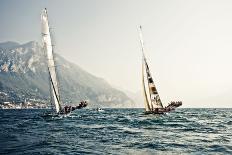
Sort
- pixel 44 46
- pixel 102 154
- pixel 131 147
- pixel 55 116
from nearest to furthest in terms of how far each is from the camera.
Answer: pixel 102 154 < pixel 131 147 < pixel 55 116 < pixel 44 46

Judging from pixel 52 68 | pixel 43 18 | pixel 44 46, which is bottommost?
pixel 52 68

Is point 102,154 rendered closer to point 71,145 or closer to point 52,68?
point 71,145

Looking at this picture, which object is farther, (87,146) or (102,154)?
(87,146)

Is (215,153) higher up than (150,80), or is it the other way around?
(150,80)

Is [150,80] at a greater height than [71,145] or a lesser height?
greater

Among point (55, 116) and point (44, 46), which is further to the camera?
point (44, 46)

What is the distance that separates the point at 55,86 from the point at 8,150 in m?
58.6

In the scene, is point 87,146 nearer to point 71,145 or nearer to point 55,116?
point 71,145

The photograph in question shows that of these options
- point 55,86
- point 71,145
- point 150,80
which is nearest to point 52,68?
point 55,86

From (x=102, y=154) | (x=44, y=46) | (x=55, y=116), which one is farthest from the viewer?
(x=44, y=46)

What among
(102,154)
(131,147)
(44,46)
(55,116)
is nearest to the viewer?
(102,154)

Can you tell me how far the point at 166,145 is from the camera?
31.7 metres

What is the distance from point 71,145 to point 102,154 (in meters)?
6.23

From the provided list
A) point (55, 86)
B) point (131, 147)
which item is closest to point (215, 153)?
point (131, 147)
